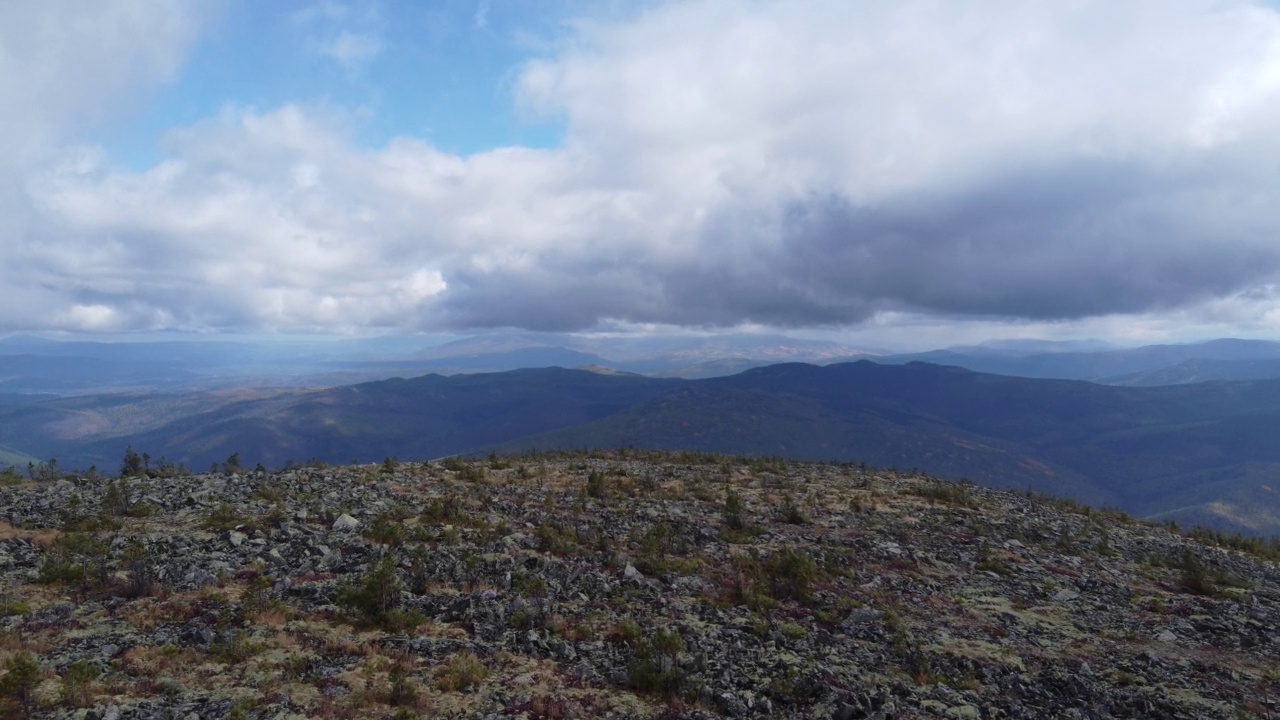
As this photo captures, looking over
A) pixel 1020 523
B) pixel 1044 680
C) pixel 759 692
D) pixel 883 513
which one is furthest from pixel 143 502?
pixel 1020 523

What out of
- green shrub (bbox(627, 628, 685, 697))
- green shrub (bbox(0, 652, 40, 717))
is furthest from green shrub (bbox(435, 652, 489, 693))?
green shrub (bbox(0, 652, 40, 717))

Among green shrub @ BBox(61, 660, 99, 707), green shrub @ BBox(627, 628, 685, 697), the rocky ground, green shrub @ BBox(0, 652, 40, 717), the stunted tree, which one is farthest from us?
the stunted tree

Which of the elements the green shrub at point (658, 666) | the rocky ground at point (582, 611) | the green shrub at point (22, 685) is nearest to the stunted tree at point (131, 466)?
the rocky ground at point (582, 611)

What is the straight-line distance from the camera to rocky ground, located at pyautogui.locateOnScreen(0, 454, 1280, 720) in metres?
11.8

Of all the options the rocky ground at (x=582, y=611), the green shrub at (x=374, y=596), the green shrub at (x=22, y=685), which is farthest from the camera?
the green shrub at (x=374, y=596)

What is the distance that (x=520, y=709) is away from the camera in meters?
11.2

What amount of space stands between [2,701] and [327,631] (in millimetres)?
5240

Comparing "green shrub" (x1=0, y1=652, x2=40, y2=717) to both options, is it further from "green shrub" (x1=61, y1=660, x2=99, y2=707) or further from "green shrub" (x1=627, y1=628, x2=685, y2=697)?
"green shrub" (x1=627, y1=628, x2=685, y2=697)

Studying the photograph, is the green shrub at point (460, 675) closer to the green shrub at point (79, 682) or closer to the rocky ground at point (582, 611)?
the rocky ground at point (582, 611)

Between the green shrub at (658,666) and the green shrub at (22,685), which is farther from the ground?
the green shrub at (22,685)

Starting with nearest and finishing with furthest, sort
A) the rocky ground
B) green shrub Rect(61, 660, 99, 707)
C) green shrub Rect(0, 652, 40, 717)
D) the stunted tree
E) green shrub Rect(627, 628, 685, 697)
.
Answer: green shrub Rect(0, 652, 40, 717) → green shrub Rect(61, 660, 99, 707) → the rocky ground → green shrub Rect(627, 628, 685, 697) → the stunted tree

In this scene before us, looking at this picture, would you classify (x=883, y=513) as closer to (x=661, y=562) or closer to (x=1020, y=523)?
(x=1020, y=523)

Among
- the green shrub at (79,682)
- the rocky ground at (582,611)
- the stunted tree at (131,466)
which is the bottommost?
the rocky ground at (582,611)

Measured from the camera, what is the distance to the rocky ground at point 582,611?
11828 mm
